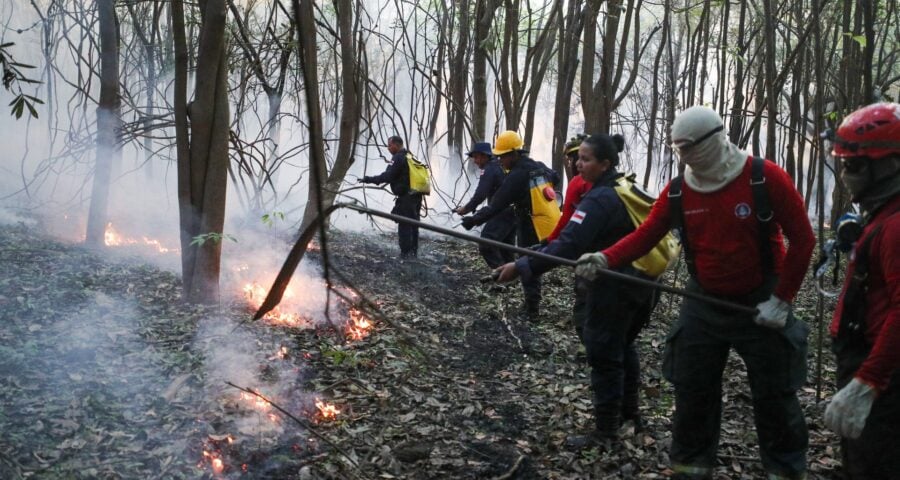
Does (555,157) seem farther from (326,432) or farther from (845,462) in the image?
(845,462)

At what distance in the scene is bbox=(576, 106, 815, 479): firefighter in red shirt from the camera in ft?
9.64

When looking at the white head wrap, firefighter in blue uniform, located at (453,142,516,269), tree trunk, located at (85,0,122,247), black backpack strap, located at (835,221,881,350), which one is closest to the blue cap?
firefighter in blue uniform, located at (453,142,516,269)

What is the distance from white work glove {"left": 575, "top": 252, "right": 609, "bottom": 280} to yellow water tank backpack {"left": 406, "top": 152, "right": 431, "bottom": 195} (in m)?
6.64

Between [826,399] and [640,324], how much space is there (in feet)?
5.35

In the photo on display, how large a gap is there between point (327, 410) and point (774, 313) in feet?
9.14

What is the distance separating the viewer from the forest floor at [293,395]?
364 cm

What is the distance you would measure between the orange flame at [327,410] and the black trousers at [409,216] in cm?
548

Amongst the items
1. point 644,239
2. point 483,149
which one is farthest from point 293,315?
point 644,239

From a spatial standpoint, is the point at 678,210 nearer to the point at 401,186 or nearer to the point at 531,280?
the point at 531,280

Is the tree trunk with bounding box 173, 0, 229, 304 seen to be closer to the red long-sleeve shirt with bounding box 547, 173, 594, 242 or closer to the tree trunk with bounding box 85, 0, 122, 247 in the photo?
the tree trunk with bounding box 85, 0, 122, 247

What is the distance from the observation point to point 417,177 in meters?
9.92

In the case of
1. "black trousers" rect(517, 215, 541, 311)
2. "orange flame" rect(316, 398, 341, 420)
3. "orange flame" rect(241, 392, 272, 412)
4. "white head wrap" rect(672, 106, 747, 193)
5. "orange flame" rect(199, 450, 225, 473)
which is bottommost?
"orange flame" rect(199, 450, 225, 473)

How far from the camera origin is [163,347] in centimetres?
499

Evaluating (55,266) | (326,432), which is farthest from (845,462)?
(55,266)
